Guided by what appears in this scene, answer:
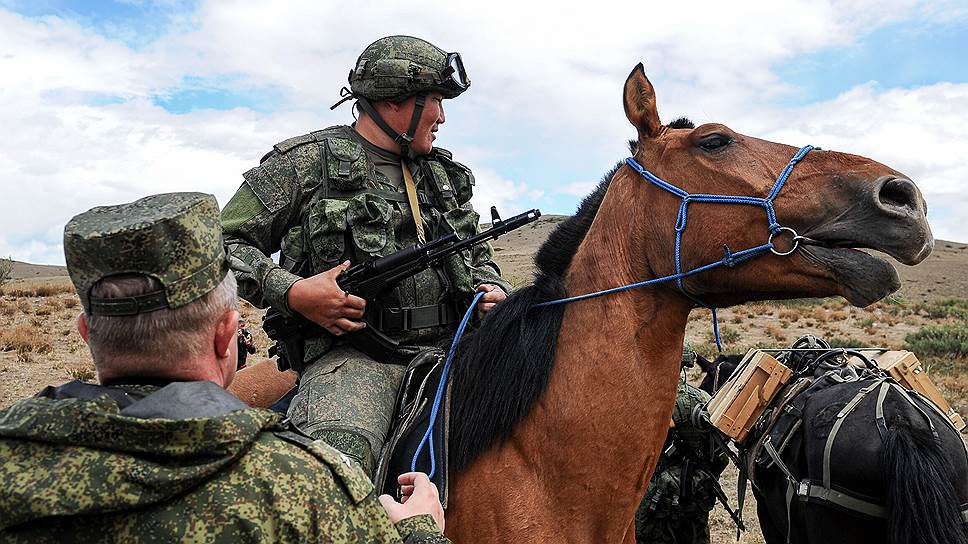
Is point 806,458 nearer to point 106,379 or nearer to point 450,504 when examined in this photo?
point 450,504

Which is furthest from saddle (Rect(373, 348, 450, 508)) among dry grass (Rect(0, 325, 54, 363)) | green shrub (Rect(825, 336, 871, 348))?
green shrub (Rect(825, 336, 871, 348))

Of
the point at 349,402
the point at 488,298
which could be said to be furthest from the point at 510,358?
the point at 349,402

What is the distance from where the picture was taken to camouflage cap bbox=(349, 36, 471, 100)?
3982 mm

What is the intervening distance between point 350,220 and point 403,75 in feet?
2.78

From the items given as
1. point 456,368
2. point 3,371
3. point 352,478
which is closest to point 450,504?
point 456,368

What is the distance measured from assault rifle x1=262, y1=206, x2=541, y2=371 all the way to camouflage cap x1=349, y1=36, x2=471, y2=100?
0.84 m

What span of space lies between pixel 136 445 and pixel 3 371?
13836 millimetres

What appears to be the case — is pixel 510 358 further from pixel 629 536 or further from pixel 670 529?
pixel 670 529

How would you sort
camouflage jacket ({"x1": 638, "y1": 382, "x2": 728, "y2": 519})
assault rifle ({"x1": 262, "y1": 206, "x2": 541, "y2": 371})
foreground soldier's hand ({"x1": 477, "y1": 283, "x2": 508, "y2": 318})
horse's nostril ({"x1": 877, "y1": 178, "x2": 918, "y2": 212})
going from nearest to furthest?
horse's nostril ({"x1": 877, "y1": 178, "x2": 918, "y2": 212}) < assault rifle ({"x1": 262, "y1": 206, "x2": 541, "y2": 371}) < foreground soldier's hand ({"x1": 477, "y1": 283, "x2": 508, "y2": 318}) < camouflage jacket ({"x1": 638, "y1": 382, "x2": 728, "y2": 519})

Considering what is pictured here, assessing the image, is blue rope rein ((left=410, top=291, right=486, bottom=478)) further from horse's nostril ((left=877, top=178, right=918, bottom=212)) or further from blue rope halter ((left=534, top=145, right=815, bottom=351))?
horse's nostril ((left=877, top=178, right=918, bottom=212))

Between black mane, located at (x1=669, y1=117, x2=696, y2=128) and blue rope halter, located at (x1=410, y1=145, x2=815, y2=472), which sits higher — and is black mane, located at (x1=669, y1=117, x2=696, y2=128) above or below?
above

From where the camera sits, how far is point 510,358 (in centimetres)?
329

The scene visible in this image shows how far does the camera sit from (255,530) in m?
1.54

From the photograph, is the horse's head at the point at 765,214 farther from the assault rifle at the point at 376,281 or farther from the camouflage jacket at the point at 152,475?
the camouflage jacket at the point at 152,475
